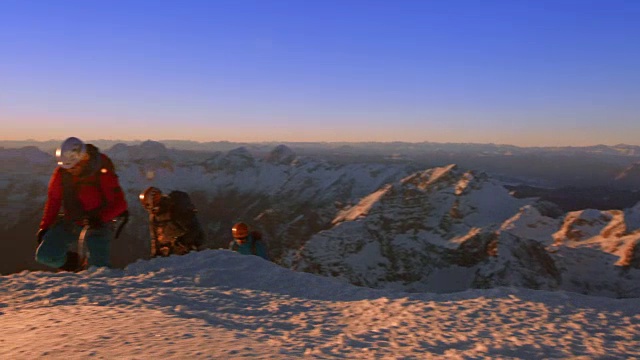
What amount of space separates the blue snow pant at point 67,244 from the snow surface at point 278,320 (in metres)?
1.33

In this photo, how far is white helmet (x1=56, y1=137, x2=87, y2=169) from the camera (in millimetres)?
8500

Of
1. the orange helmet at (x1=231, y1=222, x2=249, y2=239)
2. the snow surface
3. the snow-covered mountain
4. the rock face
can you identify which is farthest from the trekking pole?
the rock face

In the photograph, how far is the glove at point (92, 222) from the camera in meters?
8.84

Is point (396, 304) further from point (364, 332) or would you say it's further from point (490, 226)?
point (490, 226)

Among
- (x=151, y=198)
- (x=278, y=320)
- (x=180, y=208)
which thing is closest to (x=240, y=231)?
(x=180, y=208)

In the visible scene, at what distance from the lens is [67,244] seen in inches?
348

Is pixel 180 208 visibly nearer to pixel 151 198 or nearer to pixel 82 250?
A: pixel 151 198

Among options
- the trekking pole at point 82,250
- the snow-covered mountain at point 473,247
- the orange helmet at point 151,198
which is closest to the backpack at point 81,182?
the trekking pole at point 82,250

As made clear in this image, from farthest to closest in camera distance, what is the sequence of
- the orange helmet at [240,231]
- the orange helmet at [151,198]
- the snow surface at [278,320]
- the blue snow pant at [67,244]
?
the orange helmet at [240,231], the orange helmet at [151,198], the blue snow pant at [67,244], the snow surface at [278,320]

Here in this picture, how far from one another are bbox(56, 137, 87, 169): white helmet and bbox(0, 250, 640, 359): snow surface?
2114 mm

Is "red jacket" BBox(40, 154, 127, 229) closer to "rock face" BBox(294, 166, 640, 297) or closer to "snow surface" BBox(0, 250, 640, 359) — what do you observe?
"snow surface" BBox(0, 250, 640, 359)

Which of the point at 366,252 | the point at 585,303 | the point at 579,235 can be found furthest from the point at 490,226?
the point at 585,303

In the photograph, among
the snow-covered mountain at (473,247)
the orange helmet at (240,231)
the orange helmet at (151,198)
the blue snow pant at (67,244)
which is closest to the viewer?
the blue snow pant at (67,244)

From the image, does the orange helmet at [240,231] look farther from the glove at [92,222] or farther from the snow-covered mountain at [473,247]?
the snow-covered mountain at [473,247]
